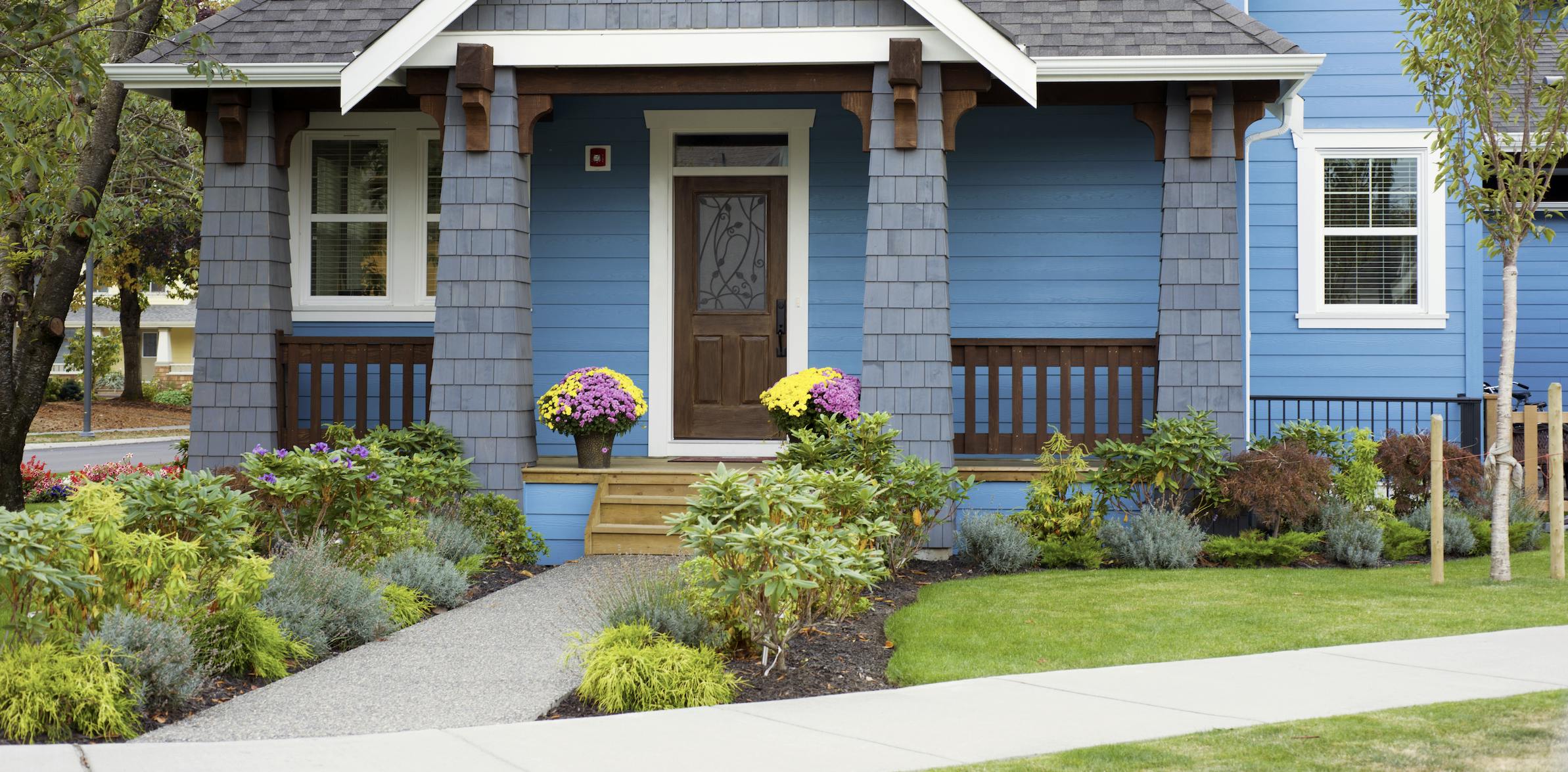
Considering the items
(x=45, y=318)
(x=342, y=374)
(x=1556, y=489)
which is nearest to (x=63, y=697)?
(x=342, y=374)

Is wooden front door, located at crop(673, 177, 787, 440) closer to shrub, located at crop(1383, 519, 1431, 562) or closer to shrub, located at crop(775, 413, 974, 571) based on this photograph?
shrub, located at crop(775, 413, 974, 571)

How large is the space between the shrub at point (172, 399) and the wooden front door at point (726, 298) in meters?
29.2

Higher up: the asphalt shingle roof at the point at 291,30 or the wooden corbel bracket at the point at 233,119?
the asphalt shingle roof at the point at 291,30

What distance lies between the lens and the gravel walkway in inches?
191

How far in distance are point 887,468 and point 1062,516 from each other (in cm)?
148

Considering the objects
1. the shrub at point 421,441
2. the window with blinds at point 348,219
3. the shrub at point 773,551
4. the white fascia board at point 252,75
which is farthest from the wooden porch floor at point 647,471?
the white fascia board at point 252,75

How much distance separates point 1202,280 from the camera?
920cm

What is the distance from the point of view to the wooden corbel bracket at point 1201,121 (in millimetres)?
9102

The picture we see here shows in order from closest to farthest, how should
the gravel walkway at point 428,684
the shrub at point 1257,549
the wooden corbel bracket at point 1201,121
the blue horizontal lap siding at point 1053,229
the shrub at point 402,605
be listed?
the gravel walkway at point 428,684
the shrub at point 402,605
the shrub at point 1257,549
the wooden corbel bracket at point 1201,121
the blue horizontal lap siding at point 1053,229

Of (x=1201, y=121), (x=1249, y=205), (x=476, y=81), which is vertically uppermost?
(x=476, y=81)

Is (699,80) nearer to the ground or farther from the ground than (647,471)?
farther from the ground

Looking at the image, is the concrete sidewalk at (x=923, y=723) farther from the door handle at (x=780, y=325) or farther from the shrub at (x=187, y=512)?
the door handle at (x=780, y=325)

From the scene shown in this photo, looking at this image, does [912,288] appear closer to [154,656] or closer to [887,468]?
[887,468]

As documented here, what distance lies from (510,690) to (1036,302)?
250 inches
